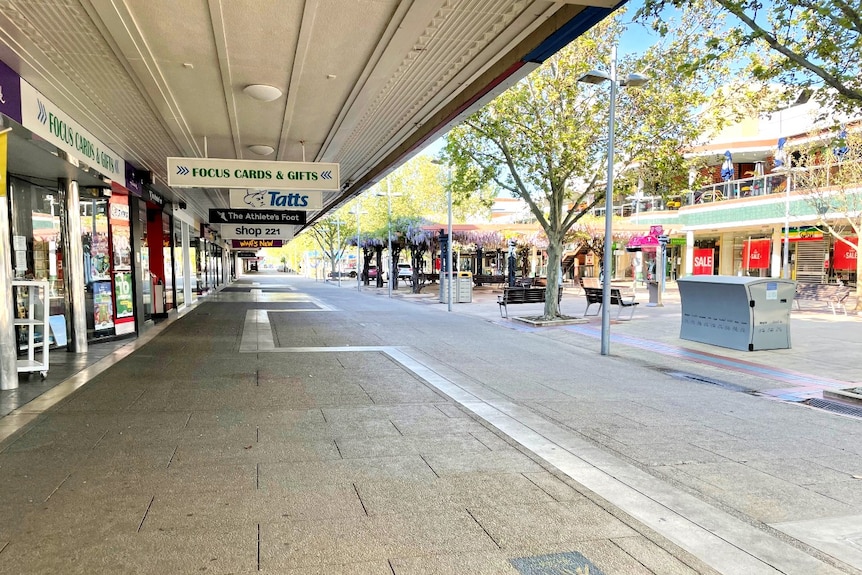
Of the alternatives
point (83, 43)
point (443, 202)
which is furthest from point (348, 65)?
point (443, 202)

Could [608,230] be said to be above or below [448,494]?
above

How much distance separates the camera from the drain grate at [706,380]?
23.4 feet

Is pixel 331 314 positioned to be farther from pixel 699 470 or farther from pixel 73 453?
pixel 699 470

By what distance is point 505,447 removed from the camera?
449 centimetres

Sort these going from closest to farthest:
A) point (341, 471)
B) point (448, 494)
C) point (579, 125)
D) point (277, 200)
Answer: point (448, 494) < point (341, 471) < point (277, 200) < point (579, 125)

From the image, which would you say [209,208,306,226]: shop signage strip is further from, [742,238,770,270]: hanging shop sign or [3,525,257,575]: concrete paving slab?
[742,238,770,270]: hanging shop sign

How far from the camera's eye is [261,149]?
9914 millimetres

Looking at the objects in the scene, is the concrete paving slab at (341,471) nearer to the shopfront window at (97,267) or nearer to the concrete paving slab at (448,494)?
the concrete paving slab at (448,494)

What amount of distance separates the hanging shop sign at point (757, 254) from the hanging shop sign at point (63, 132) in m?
31.1

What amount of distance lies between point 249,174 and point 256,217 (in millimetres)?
8540

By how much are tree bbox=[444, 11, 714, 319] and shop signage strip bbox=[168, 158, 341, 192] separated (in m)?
5.61

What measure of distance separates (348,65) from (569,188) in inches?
394

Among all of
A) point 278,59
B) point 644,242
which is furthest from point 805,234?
point 278,59

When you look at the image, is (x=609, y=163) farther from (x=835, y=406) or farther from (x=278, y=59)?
(x=278, y=59)
